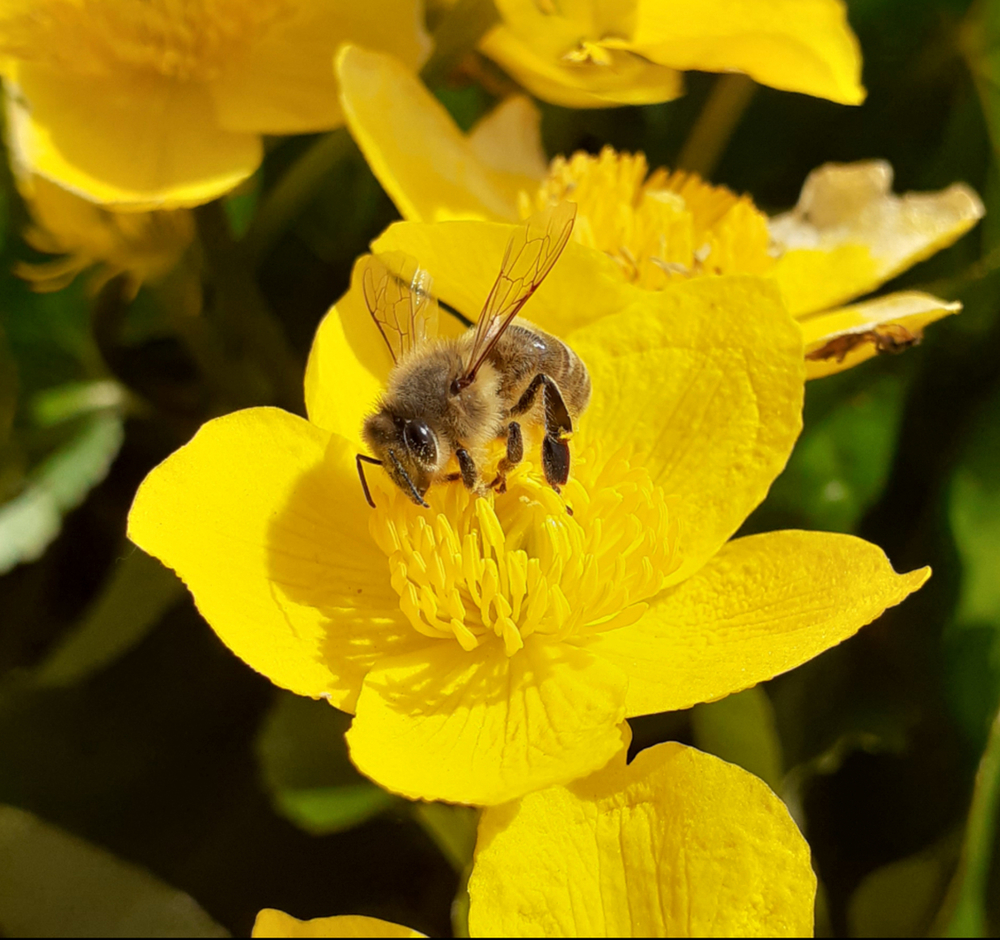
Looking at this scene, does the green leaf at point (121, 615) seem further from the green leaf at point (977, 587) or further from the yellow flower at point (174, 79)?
the green leaf at point (977, 587)

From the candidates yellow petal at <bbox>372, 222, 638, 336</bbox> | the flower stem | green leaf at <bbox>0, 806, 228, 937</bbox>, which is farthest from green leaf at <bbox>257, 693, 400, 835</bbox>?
the flower stem

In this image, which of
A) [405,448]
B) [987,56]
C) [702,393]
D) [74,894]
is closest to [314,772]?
[74,894]

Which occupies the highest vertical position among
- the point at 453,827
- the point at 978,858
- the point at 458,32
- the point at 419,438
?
the point at 458,32

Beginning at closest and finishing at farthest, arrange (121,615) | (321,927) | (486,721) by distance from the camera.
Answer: (321,927), (486,721), (121,615)

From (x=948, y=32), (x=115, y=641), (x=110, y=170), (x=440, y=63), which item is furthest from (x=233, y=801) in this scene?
(x=948, y=32)

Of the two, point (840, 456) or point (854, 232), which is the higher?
point (854, 232)

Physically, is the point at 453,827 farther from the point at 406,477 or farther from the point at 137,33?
the point at 137,33
